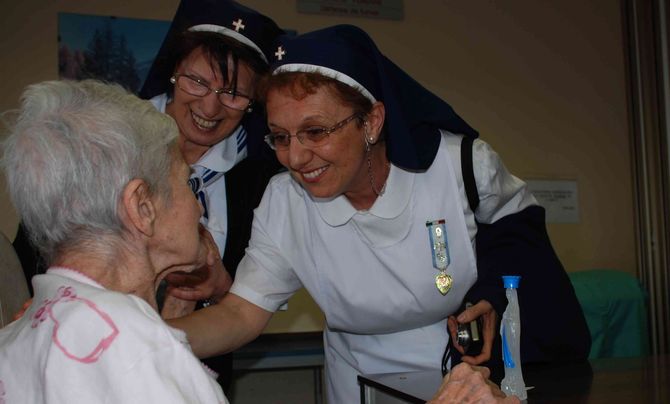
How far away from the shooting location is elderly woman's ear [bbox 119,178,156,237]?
1.23 metres

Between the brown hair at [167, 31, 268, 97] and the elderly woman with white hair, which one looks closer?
the elderly woman with white hair

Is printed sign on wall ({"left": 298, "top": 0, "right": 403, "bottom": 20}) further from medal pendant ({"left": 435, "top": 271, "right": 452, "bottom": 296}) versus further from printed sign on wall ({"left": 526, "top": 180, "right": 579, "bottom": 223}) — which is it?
medal pendant ({"left": 435, "top": 271, "right": 452, "bottom": 296})

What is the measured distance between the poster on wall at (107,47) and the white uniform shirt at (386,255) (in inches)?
101

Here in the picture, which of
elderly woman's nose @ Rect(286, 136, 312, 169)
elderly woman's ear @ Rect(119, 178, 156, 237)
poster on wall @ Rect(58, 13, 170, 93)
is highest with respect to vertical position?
poster on wall @ Rect(58, 13, 170, 93)

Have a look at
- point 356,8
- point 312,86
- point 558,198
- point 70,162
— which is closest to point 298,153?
point 312,86

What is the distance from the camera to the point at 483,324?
2076 millimetres

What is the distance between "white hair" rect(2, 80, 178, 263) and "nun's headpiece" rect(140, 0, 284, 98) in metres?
1.11

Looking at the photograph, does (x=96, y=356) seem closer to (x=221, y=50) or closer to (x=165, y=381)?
(x=165, y=381)

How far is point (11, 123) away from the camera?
128cm

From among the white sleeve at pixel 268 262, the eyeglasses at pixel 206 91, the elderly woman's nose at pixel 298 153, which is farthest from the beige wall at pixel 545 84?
the elderly woman's nose at pixel 298 153

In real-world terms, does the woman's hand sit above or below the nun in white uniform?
below

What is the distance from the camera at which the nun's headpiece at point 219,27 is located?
7.66 ft

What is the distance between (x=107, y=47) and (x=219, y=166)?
2.44 metres

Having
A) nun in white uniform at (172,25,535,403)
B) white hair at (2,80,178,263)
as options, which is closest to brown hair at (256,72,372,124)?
nun in white uniform at (172,25,535,403)
